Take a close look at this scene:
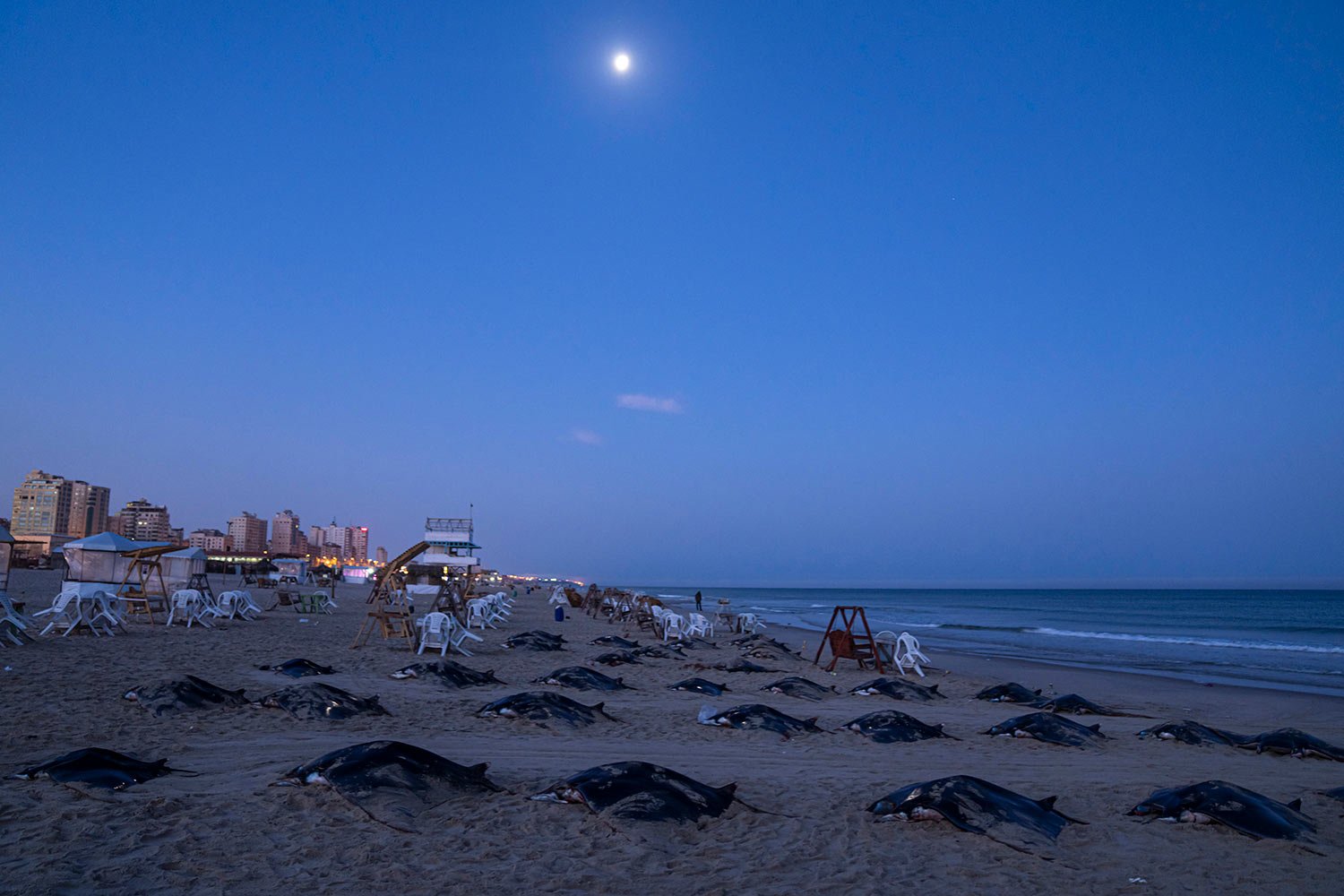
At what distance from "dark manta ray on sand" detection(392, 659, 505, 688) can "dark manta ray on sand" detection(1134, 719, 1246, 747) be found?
374 inches

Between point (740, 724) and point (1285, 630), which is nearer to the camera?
point (740, 724)

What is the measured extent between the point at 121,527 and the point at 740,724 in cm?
16102

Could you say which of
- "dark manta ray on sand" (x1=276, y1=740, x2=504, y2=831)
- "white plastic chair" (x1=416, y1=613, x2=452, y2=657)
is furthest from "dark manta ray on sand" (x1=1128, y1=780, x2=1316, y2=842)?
"white plastic chair" (x1=416, y1=613, x2=452, y2=657)

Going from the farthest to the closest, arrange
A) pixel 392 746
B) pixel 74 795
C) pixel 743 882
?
pixel 392 746, pixel 74 795, pixel 743 882

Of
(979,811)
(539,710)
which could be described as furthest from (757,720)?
(979,811)

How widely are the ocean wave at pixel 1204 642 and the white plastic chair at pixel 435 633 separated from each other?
31.5 metres

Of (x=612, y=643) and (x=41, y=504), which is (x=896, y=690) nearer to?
(x=612, y=643)

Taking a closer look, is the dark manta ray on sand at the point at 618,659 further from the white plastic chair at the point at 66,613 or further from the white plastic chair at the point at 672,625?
the white plastic chair at the point at 66,613

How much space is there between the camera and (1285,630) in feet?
146

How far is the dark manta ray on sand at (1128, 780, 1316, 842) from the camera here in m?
6.01

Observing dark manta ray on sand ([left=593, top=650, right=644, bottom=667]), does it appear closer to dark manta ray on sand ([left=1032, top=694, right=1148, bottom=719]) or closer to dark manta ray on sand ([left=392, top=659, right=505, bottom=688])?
dark manta ray on sand ([left=392, top=659, right=505, bottom=688])

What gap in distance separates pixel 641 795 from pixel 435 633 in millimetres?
11281

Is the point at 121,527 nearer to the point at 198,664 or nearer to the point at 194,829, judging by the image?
the point at 198,664

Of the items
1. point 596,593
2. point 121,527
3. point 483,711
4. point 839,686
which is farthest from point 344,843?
point 121,527
